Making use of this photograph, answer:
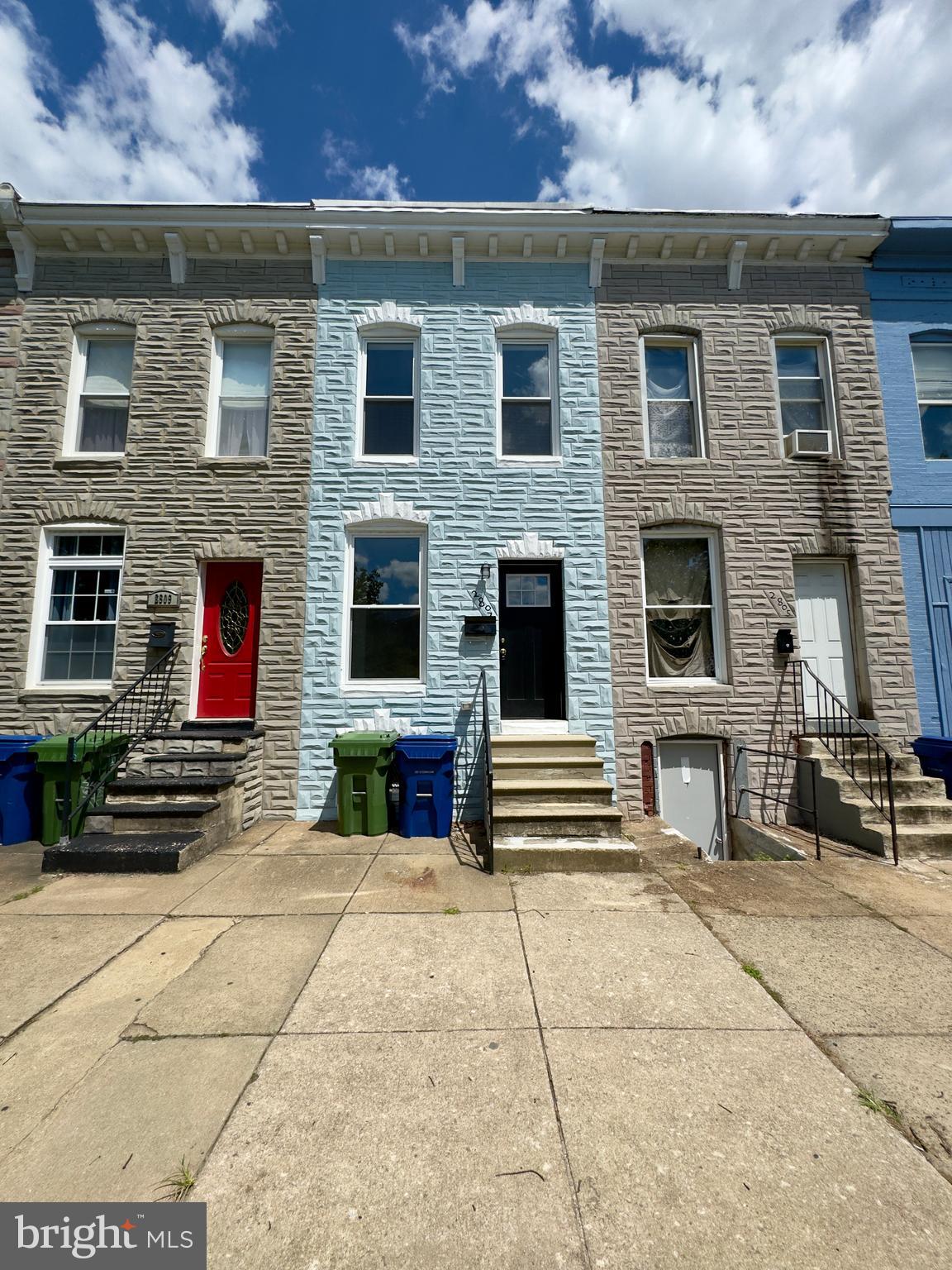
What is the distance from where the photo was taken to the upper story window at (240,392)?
7.97 m

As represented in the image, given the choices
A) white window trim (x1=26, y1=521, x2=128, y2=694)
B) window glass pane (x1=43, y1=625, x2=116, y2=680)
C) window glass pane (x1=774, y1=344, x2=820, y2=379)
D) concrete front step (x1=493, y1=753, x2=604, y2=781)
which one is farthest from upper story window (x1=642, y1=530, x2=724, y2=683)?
window glass pane (x1=43, y1=625, x2=116, y2=680)

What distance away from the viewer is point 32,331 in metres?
7.94

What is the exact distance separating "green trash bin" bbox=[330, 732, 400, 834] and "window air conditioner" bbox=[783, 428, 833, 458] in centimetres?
686

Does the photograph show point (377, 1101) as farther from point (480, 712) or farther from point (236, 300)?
point (236, 300)

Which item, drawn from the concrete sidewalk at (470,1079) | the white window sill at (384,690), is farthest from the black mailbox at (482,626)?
the concrete sidewalk at (470,1079)

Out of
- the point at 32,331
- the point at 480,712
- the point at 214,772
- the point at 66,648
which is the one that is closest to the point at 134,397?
the point at 32,331

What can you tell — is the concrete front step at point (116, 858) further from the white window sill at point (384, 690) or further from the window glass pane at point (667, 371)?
the window glass pane at point (667, 371)

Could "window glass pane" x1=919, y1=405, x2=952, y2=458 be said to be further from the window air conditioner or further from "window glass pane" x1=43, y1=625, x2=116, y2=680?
"window glass pane" x1=43, y1=625, x2=116, y2=680

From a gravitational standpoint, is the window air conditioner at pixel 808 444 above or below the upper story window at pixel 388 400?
below

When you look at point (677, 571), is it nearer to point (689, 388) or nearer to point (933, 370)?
point (689, 388)

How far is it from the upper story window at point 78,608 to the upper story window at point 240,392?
198 centimetres

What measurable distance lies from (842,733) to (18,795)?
31.8 feet

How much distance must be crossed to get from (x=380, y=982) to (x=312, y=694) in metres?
4.52

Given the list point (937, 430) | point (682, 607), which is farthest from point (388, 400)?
point (937, 430)
